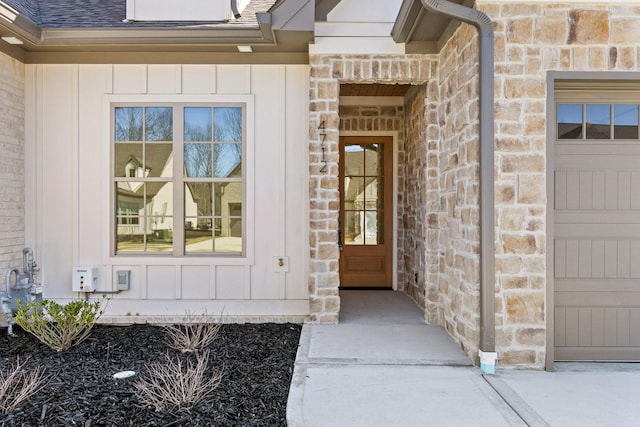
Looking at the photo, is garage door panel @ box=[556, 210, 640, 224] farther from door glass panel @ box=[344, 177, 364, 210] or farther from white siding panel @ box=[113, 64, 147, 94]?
white siding panel @ box=[113, 64, 147, 94]

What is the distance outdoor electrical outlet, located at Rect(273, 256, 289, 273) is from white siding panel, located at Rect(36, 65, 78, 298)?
2447 mm

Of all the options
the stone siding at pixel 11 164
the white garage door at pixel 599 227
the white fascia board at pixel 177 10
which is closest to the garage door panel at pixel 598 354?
the white garage door at pixel 599 227

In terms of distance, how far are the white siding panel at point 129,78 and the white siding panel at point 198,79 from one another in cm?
49

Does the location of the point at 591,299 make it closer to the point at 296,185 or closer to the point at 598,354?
the point at 598,354

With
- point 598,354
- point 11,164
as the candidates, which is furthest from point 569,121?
point 11,164

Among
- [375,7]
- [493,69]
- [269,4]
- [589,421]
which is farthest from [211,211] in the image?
[589,421]

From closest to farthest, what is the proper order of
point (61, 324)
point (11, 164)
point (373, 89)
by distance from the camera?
1. point (61, 324)
2. point (11, 164)
3. point (373, 89)

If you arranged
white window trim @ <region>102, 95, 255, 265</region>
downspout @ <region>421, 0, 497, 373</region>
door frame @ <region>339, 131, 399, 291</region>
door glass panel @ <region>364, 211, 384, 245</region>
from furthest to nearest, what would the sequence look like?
1. door glass panel @ <region>364, 211, 384, 245</region>
2. door frame @ <region>339, 131, 399, 291</region>
3. white window trim @ <region>102, 95, 255, 265</region>
4. downspout @ <region>421, 0, 497, 373</region>

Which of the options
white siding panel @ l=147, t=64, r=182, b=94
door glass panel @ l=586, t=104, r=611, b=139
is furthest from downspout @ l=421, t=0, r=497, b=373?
white siding panel @ l=147, t=64, r=182, b=94

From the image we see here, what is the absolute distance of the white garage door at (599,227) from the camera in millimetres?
3586

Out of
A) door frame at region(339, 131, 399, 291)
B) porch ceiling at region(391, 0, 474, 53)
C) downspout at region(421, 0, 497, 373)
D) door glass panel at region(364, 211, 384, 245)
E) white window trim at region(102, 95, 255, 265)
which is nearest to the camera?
downspout at region(421, 0, 497, 373)

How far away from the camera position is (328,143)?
457 centimetres

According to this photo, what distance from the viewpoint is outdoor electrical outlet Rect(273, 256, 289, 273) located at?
496cm

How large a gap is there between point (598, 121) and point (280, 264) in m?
3.51
